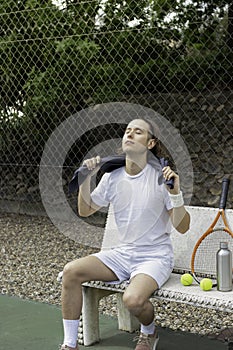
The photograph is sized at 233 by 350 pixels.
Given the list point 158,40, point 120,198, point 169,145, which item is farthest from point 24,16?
point 120,198

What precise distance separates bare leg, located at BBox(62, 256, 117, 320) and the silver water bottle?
1.62 feet

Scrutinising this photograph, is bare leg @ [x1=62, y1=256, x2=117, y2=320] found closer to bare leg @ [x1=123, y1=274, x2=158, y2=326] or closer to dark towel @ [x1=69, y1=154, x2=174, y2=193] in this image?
bare leg @ [x1=123, y1=274, x2=158, y2=326]

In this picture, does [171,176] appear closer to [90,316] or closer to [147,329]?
[147,329]

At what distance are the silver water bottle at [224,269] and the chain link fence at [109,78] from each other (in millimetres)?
3389

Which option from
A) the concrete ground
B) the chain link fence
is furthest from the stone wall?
the concrete ground

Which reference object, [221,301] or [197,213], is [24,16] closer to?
[197,213]

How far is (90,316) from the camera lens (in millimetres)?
3322

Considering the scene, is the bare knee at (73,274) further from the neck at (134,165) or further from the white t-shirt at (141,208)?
the neck at (134,165)

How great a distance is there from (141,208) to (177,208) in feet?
0.67

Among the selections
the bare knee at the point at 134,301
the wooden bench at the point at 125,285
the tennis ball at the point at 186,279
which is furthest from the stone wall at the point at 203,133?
the bare knee at the point at 134,301

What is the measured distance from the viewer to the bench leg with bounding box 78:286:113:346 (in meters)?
3.31

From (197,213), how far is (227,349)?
676 millimetres

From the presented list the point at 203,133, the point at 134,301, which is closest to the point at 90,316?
the point at 134,301

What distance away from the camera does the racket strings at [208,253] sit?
327cm
